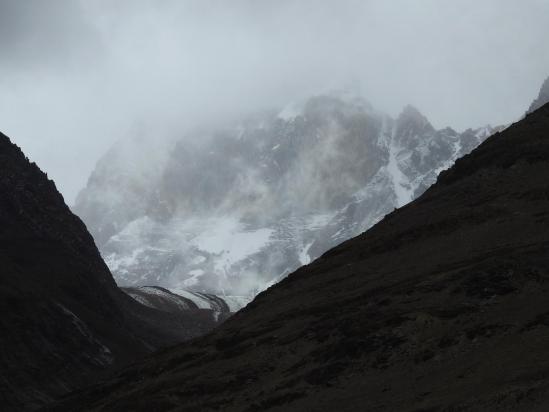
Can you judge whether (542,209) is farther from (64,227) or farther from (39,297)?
(64,227)

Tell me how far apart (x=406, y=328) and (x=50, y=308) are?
70.0 metres

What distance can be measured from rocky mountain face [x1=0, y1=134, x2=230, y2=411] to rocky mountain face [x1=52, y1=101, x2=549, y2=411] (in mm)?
24377

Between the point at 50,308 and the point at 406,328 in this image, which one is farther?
the point at 50,308

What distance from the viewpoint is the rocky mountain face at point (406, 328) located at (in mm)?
31984

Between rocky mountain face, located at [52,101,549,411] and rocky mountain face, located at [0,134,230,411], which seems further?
rocky mountain face, located at [0,134,230,411]

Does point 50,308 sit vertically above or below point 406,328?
above

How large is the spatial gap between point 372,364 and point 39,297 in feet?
238

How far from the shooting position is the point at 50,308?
3912 inches

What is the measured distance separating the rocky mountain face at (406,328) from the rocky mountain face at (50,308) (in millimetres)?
24377

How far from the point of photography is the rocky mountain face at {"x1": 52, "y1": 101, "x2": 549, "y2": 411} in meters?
32.0

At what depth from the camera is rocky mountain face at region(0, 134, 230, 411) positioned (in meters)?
83.3

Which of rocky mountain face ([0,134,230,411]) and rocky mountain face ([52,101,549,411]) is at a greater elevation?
rocky mountain face ([0,134,230,411])

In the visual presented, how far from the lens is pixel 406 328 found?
39.5 metres

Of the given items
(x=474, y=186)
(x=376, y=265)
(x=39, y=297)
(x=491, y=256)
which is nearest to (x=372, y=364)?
(x=491, y=256)
